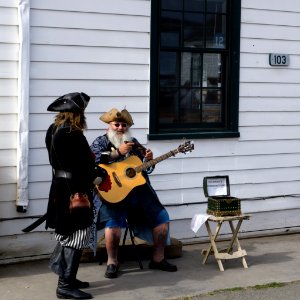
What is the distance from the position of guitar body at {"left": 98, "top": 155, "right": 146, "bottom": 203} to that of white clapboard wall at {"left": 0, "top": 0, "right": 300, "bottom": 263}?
0.93 m

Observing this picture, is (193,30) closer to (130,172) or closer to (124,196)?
(130,172)

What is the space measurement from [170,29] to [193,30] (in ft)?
1.05

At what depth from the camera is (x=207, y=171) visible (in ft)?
27.4

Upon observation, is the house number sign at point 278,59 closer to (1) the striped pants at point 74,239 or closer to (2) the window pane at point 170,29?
(2) the window pane at point 170,29

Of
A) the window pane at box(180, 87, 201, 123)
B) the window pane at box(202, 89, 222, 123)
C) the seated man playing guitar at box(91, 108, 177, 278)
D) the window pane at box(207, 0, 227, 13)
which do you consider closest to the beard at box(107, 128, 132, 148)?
the seated man playing guitar at box(91, 108, 177, 278)

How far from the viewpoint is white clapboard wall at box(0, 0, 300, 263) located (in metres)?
7.25

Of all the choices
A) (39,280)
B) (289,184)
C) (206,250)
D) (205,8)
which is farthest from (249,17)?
(39,280)

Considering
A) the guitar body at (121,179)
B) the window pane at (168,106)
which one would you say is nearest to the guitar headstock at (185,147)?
the guitar body at (121,179)

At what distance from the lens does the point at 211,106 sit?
8.59 meters

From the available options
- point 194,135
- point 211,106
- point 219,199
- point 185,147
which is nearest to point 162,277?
point 219,199

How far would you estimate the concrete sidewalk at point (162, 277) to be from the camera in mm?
6359

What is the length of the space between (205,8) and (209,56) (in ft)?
1.94

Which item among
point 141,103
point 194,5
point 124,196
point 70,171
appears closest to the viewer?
point 70,171

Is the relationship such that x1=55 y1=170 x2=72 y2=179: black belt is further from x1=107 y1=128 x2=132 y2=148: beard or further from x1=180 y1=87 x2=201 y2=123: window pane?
x1=180 y1=87 x2=201 y2=123: window pane
